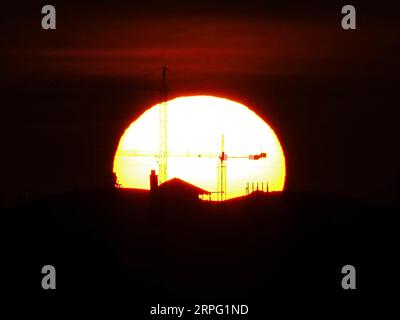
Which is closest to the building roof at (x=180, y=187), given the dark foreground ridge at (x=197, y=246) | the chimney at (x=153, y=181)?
the dark foreground ridge at (x=197, y=246)

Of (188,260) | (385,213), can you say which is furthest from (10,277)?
(385,213)

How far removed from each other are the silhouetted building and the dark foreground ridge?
4.77ft

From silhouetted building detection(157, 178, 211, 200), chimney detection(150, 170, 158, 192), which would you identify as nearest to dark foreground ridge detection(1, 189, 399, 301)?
chimney detection(150, 170, 158, 192)

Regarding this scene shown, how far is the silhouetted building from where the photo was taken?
96.6 meters

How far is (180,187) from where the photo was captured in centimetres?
10112

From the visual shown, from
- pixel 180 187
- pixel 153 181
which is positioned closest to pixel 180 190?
pixel 180 187

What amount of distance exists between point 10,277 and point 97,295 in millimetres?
5744

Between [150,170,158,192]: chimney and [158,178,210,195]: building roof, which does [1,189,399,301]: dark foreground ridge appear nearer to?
[150,170,158,192]: chimney

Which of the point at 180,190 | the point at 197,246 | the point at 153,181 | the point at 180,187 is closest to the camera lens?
the point at 197,246

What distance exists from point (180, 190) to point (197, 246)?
829 inches

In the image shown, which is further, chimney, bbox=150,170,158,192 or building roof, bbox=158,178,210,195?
building roof, bbox=158,178,210,195

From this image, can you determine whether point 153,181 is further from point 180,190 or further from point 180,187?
point 180,187

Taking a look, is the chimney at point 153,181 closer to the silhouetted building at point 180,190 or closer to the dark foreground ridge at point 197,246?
the dark foreground ridge at point 197,246

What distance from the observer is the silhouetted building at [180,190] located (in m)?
96.6
